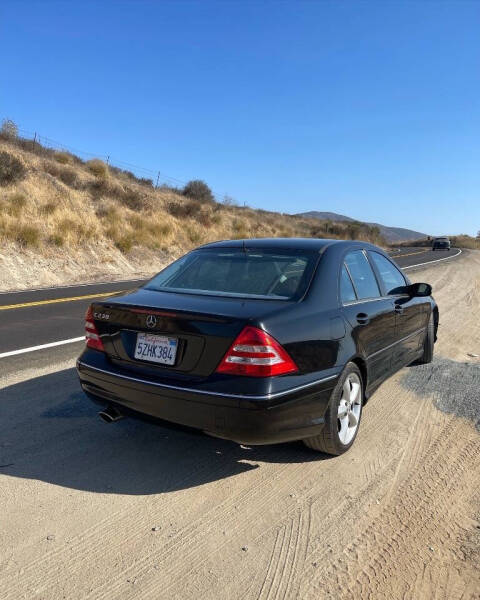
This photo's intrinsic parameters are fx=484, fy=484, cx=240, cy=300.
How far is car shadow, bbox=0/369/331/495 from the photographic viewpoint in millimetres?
3076

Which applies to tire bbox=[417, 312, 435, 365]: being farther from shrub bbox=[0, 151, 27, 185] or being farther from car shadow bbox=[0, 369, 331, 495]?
shrub bbox=[0, 151, 27, 185]

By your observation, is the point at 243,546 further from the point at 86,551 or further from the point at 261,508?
the point at 86,551

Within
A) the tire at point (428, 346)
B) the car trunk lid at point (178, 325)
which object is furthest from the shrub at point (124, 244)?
the car trunk lid at point (178, 325)

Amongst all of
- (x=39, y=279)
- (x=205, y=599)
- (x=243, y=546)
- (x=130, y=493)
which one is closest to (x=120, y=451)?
(x=130, y=493)

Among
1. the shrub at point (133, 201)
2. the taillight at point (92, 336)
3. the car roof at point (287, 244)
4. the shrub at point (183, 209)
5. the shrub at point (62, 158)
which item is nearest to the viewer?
the taillight at point (92, 336)

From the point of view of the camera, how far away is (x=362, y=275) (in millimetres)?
4152

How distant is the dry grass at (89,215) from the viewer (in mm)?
17875

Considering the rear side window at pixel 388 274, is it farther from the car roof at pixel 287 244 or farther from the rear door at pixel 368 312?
the car roof at pixel 287 244

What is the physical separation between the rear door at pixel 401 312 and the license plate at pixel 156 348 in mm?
2237

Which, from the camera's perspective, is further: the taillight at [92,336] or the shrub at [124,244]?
the shrub at [124,244]

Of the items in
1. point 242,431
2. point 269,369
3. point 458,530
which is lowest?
point 458,530

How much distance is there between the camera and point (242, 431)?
284 centimetres

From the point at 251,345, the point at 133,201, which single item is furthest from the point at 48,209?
the point at 251,345

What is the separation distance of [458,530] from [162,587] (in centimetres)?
165
